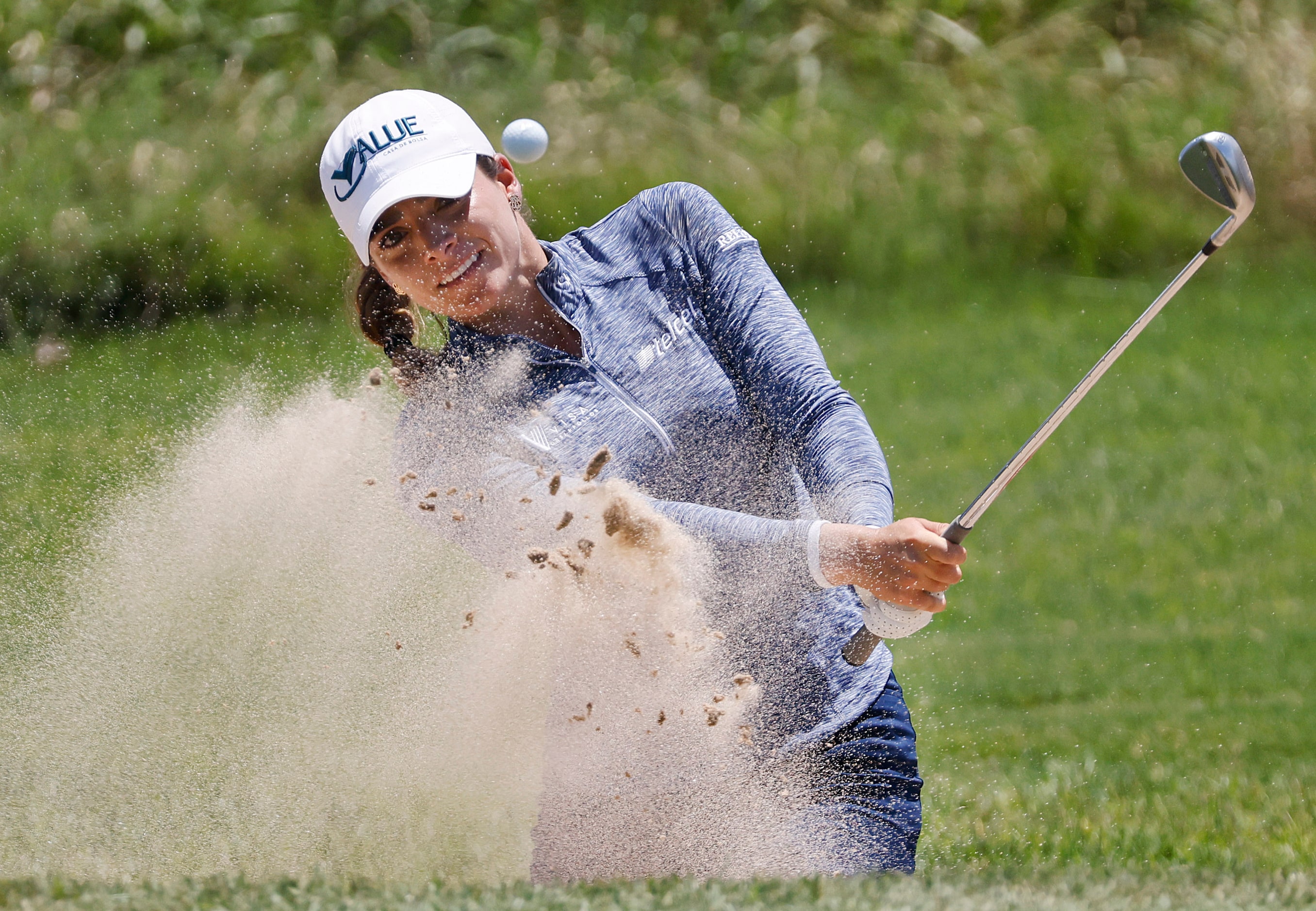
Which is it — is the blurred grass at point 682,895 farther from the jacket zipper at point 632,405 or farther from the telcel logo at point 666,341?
the telcel logo at point 666,341

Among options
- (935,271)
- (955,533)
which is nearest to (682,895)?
(955,533)

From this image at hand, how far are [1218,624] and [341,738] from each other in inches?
162

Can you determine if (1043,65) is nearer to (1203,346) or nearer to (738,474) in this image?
(1203,346)

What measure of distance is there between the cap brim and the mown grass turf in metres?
1.20

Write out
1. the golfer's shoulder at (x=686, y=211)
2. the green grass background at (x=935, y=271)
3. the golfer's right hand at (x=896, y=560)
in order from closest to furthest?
the golfer's right hand at (x=896, y=560) < the golfer's shoulder at (x=686, y=211) < the green grass background at (x=935, y=271)

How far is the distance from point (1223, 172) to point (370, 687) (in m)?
2.08

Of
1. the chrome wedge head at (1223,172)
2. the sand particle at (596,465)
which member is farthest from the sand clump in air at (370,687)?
the chrome wedge head at (1223,172)

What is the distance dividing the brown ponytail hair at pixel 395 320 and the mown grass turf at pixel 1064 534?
1011 millimetres

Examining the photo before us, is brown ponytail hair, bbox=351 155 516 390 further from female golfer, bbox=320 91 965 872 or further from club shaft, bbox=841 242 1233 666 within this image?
club shaft, bbox=841 242 1233 666

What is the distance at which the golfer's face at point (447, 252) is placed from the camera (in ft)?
9.64

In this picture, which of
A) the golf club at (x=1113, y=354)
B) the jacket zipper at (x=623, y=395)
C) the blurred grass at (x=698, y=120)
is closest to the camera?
the golf club at (x=1113, y=354)

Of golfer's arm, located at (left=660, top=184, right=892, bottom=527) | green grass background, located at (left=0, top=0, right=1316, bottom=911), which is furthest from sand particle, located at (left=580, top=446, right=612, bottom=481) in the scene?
green grass background, located at (left=0, top=0, right=1316, bottom=911)

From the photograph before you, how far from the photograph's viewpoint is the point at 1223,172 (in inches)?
120

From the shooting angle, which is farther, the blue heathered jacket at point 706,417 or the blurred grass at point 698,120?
the blurred grass at point 698,120
